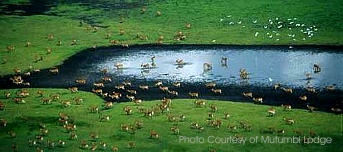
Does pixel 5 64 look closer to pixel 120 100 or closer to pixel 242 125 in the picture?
pixel 120 100

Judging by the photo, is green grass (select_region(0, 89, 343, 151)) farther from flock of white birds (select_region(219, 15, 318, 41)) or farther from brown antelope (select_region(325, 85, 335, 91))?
flock of white birds (select_region(219, 15, 318, 41))

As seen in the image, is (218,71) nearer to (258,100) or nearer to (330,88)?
(258,100)

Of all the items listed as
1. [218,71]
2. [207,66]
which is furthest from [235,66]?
[207,66]

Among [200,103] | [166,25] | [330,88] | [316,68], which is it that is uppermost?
[166,25]

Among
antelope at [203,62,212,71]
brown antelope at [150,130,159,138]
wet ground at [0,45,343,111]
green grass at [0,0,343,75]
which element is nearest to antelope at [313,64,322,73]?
wet ground at [0,45,343,111]

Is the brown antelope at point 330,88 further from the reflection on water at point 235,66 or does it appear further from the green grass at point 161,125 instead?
the green grass at point 161,125

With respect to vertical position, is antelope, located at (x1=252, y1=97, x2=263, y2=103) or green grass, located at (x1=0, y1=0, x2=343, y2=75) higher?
green grass, located at (x1=0, y1=0, x2=343, y2=75)
